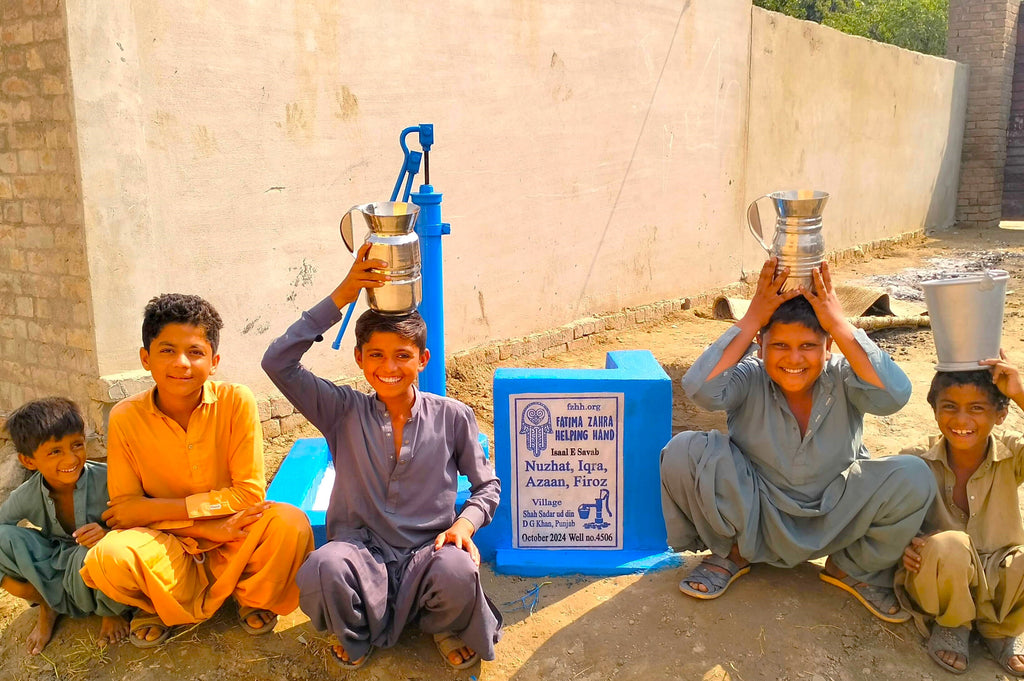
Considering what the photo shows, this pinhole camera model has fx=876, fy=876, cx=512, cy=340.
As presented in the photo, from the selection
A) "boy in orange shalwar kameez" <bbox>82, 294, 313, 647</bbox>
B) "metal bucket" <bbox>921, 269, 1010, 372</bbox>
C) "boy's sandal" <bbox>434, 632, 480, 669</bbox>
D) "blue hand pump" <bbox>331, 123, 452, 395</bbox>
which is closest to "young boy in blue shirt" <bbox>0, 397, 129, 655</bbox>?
"boy in orange shalwar kameez" <bbox>82, 294, 313, 647</bbox>

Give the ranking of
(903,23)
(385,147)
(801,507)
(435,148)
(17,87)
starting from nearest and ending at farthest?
1. (801,507)
2. (17,87)
3. (385,147)
4. (435,148)
5. (903,23)

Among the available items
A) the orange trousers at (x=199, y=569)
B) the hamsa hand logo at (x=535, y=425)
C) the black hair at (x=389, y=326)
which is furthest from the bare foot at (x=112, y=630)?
the hamsa hand logo at (x=535, y=425)

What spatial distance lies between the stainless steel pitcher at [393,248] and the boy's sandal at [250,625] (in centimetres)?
106

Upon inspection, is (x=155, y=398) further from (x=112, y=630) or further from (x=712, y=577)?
(x=712, y=577)

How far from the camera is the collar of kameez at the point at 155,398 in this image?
270 centimetres

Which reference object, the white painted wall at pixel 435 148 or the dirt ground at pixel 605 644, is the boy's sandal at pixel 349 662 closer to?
the dirt ground at pixel 605 644

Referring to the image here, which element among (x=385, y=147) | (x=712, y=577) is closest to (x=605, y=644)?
(x=712, y=577)

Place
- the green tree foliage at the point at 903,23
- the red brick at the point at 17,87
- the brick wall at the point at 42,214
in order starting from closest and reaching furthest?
the brick wall at the point at 42,214
the red brick at the point at 17,87
the green tree foliage at the point at 903,23

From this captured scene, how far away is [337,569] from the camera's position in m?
2.46

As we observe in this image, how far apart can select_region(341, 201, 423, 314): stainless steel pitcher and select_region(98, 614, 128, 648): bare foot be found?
Answer: 1296 mm

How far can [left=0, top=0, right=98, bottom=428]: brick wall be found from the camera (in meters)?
3.88

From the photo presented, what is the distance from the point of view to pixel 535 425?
3.17 metres

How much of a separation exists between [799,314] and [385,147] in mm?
3182

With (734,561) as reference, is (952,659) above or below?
below
